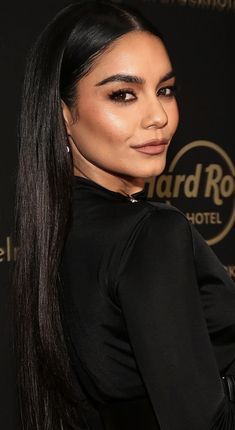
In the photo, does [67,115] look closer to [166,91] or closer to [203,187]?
[166,91]

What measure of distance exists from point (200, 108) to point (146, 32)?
1.54m

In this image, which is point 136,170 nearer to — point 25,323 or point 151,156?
point 151,156

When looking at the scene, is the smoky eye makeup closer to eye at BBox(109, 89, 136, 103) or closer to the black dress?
eye at BBox(109, 89, 136, 103)

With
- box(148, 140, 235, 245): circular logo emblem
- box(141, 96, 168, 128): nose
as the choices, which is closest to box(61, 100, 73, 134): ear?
box(141, 96, 168, 128): nose

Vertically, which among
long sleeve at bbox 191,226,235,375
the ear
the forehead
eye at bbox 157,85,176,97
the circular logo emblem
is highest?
the forehead

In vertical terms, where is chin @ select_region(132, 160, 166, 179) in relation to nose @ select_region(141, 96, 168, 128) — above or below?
below

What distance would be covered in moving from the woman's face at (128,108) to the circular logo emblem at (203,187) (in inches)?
54.1

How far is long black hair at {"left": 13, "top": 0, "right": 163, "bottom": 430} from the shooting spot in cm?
91

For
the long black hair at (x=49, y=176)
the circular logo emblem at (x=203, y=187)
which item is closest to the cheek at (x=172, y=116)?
the long black hair at (x=49, y=176)

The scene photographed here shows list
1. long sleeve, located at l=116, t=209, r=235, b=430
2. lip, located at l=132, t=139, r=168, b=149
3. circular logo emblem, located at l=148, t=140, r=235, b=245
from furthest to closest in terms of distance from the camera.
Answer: circular logo emblem, located at l=148, t=140, r=235, b=245
lip, located at l=132, t=139, r=168, b=149
long sleeve, located at l=116, t=209, r=235, b=430

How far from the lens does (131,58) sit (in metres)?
0.89

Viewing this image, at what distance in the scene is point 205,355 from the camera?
0.83 m

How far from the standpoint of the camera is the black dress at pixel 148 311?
0.81 metres

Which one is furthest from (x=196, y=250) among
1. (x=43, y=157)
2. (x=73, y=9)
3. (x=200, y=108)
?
(x=200, y=108)
